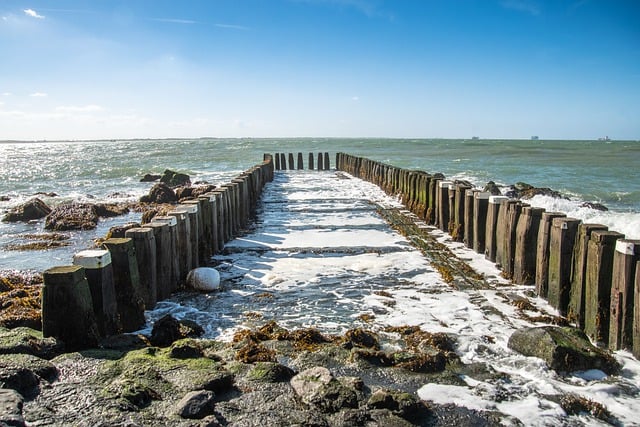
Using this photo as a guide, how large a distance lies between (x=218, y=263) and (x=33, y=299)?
2.97 m

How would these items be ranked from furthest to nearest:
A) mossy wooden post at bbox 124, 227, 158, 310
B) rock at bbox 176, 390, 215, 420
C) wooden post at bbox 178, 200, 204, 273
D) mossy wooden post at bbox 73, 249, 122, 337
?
wooden post at bbox 178, 200, 204, 273
mossy wooden post at bbox 124, 227, 158, 310
mossy wooden post at bbox 73, 249, 122, 337
rock at bbox 176, 390, 215, 420

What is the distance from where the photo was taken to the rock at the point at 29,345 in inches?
185

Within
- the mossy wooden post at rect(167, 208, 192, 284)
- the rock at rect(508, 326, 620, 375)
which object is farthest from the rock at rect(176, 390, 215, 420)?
the mossy wooden post at rect(167, 208, 192, 284)

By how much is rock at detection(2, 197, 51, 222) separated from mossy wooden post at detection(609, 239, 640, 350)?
16.6 m

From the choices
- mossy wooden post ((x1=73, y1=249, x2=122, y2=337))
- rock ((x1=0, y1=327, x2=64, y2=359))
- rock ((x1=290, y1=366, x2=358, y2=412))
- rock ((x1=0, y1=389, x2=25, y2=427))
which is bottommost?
rock ((x1=290, y1=366, x2=358, y2=412))

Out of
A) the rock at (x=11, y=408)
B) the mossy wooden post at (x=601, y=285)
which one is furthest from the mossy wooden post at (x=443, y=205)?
the rock at (x=11, y=408)

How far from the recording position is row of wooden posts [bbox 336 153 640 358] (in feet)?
16.7

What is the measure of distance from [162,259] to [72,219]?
358 inches

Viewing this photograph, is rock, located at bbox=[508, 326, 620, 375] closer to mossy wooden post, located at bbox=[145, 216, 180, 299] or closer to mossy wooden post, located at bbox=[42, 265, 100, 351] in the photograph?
mossy wooden post, located at bbox=[42, 265, 100, 351]

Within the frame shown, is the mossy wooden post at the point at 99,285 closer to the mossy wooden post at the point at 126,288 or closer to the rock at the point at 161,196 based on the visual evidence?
the mossy wooden post at the point at 126,288

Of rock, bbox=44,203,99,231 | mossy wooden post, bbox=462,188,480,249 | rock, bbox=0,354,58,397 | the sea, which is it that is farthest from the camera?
rock, bbox=44,203,99,231

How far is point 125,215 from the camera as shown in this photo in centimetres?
1730

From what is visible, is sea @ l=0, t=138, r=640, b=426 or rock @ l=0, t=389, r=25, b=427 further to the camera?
sea @ l=0, t=138, r=640, b=426

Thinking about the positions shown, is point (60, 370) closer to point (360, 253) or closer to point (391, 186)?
point (360, 253)
